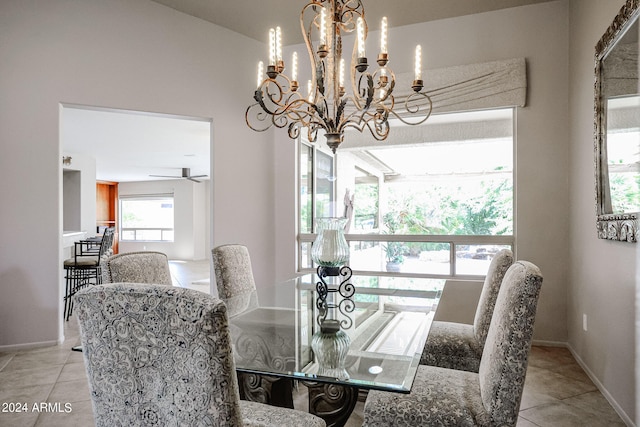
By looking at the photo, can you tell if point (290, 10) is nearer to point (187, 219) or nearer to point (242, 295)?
point (242, 295)

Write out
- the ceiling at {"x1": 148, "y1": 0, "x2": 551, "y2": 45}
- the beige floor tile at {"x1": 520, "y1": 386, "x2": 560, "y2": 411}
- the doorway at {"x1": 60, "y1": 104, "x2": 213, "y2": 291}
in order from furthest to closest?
the doorway at {"x1": 60, "y1": 104, "x2": 213, "y2": 291} → the ceiling at {"x1": 148, "y1": 0, "x2": 551, "y2": 45} → the beige floor tile at {"x1": 520, "y1": 386, "x2": 560, "y2": 411}

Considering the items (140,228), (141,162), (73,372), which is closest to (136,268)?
(73,372)

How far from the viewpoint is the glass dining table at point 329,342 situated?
128 cm

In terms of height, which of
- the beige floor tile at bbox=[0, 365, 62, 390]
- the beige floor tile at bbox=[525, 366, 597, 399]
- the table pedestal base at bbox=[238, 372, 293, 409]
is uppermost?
the table pedestal base at bbox=[238, 372, 293, 409]

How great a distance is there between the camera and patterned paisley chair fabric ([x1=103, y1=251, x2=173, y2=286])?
6.10ft

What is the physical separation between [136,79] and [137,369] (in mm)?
3425

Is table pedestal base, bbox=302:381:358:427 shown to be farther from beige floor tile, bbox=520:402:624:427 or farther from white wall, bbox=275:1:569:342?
white wall, bbox=275:1:569:342

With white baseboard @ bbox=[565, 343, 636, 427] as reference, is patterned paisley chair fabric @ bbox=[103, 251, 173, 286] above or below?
above

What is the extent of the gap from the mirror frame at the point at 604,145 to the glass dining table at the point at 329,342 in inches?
40.4

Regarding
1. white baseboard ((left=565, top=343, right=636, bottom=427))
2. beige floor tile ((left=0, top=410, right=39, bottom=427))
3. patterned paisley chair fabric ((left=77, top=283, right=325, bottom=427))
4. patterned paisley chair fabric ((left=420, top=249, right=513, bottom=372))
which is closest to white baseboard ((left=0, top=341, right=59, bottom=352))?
beige floor tile ((left=0, top=410, right=39, bottom=427))

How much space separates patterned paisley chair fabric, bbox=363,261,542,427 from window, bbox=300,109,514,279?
2400 millimetres

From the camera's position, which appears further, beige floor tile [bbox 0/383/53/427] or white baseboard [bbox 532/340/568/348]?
white baseboard [bbox 532/340/568/348]

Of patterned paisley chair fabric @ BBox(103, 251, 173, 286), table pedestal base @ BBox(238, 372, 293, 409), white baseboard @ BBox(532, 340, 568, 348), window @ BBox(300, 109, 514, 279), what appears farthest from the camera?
window @ BBox(300, 109, 514, 279)

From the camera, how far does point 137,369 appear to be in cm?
94
